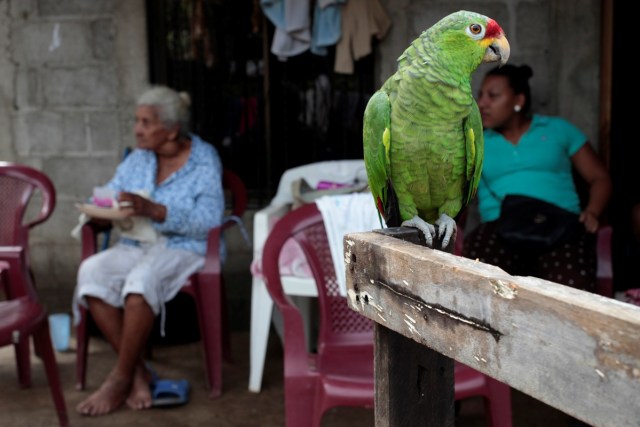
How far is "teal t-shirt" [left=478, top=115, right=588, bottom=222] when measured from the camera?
3.36m

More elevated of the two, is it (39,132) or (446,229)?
(39,132)

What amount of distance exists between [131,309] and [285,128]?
1488mm

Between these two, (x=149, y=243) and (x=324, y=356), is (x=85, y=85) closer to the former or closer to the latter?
(x=149, y=243)

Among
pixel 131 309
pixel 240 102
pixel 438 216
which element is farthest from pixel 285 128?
pixel 438 216

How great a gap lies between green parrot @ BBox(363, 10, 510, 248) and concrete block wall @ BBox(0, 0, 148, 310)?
2595 mm

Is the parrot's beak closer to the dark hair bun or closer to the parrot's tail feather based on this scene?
the parrot's tail feather

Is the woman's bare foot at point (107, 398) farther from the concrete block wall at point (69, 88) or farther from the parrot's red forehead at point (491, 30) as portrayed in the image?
the parrot's red forehead at point (491, 30)

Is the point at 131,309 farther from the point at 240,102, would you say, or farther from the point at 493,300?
the point at 493,300

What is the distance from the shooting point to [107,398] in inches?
124

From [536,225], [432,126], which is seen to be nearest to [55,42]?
[536,225]

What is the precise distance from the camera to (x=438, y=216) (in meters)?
2.13

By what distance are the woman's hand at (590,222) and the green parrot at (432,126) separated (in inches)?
49.3

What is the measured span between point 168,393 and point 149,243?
682 millimetres

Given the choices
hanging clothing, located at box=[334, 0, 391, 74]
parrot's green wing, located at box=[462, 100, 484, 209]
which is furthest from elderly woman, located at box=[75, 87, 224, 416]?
parrot's green wing, located at box=[462, 100, 484, 209]
